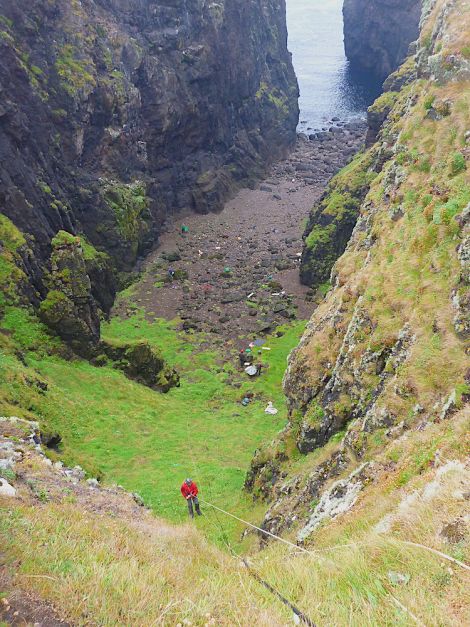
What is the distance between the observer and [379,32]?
167125 mm

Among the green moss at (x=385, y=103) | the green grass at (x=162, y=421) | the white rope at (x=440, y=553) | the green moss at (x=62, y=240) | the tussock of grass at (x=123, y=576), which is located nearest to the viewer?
the white rope at (x=440, y=553)

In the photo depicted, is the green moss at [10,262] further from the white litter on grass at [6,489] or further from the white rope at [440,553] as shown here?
the white rope at [440,553]

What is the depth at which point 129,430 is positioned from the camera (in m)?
34.0

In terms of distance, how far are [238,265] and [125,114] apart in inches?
1104

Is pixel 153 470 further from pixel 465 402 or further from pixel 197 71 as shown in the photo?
pixel 197 71

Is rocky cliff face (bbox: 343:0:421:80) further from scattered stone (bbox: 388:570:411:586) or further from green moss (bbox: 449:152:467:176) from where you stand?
scattered stone (bbox: 388:570:411:586)

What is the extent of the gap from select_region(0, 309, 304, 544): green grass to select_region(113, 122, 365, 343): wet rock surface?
31.9 ft

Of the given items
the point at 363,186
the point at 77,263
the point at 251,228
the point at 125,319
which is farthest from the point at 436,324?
the point at 251,228

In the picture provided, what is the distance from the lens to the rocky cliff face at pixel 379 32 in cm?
15250

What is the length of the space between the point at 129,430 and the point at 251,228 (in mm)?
56719

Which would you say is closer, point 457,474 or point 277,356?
point 457,474

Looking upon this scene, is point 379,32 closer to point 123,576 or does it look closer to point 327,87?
point 327,87

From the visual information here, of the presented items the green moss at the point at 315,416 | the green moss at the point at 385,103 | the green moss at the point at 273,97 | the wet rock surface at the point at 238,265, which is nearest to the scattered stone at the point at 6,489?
the green moss at the point at 315,416

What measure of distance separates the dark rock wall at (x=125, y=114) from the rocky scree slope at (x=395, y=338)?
37194mm
